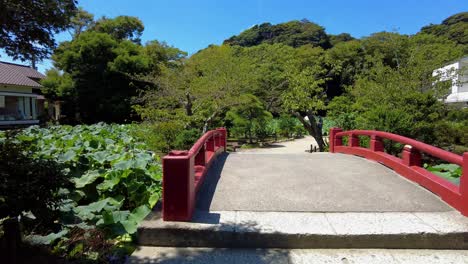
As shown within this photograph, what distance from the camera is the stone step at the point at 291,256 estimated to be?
321 cm

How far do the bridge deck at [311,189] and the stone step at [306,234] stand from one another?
528 mm

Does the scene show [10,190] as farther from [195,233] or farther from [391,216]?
[391,216]

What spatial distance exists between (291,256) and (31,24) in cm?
349

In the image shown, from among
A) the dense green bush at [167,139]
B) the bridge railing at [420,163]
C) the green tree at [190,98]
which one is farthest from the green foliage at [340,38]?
the bridge railing at [420,163]

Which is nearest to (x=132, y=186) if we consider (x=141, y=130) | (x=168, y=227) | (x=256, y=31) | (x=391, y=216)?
(x=168, y=227)

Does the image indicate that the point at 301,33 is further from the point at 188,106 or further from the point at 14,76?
the point at 188,106

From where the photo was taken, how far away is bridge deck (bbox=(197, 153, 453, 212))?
434 centimetres

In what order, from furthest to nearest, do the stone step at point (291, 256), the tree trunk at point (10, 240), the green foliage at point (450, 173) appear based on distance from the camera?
the green foliage at point (450, 173), the stone step at point (291, 256), the tree trunk at point (10, 240)

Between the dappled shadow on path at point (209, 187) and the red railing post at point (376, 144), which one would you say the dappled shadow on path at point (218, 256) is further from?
the red railing post at point (376, 144)

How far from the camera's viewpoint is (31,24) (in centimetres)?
320

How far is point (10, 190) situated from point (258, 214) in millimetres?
2637

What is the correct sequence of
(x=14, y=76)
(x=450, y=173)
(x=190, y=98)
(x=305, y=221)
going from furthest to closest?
1. (x=14, y=76)
2. (x=190, y=98)
3. (x=450, y=173)
4. (x=305, y=221)

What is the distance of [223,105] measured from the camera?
1420 centimetres

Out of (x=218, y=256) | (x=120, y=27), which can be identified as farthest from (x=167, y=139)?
(x=120, y=27)
